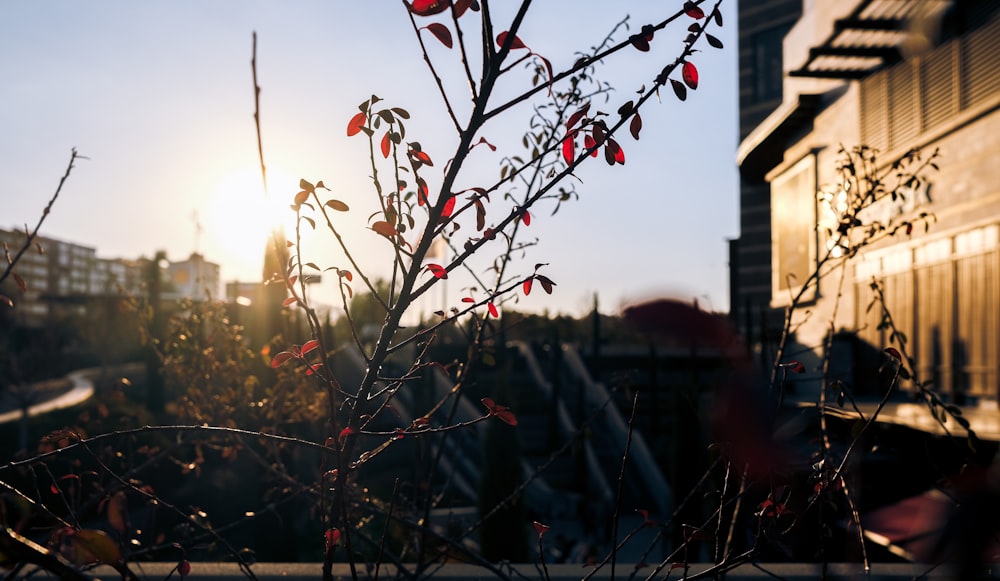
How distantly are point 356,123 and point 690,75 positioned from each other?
2.72 ft

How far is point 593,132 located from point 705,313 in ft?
3.23

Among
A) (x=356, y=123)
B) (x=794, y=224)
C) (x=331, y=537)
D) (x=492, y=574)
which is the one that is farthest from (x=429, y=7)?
(x=794, y=224)

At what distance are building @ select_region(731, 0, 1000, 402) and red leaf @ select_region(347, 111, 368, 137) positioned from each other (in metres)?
4.45

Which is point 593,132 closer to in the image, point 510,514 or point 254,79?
point 254,79

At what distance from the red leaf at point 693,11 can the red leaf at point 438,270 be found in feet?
2.82

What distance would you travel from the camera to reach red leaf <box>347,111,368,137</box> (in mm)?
1827

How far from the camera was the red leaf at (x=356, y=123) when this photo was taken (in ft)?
5.99

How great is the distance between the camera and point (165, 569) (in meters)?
3.61

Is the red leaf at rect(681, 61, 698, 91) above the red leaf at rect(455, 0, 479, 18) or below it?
below

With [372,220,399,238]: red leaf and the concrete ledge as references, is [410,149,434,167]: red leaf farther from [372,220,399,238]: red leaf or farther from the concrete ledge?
the concrete ledge

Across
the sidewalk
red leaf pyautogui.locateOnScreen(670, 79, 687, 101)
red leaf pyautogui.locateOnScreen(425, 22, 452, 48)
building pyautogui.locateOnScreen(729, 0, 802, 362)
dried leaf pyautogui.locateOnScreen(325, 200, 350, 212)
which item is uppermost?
building pyautogui.locateOnScreen(729, 0, 802, 362)

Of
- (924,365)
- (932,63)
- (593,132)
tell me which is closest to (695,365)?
(924,365)

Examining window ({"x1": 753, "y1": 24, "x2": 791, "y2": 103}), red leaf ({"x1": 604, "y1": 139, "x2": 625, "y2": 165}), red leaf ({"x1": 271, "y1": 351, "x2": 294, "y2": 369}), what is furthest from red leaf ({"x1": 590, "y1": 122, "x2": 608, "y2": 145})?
window ({"x1": 753, "y1": 24, "x2": 791, "y2": 103})

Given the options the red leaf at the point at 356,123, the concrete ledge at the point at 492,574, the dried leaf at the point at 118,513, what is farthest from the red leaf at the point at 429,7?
the concrete ledge at the point at 492,574
